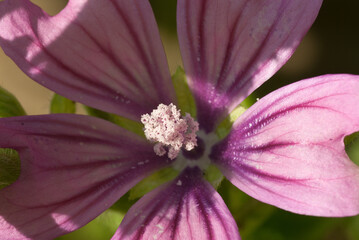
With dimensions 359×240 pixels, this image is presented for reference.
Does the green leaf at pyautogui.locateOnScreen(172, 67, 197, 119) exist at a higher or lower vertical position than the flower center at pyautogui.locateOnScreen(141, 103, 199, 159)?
higher

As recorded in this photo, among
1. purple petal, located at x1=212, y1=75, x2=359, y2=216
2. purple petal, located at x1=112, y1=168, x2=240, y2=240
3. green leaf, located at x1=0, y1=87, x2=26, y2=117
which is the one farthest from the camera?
green leaf, located at x1=0, y1=87, x2=26, y2=117

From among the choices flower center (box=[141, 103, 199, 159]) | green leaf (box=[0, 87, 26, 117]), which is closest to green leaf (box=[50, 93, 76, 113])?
green leaf (box=[0, 87, 26, 117])

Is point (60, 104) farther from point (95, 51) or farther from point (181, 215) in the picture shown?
point (181, 215)

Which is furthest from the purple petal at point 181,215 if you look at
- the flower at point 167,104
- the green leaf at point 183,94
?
the green leaf at point 183,94

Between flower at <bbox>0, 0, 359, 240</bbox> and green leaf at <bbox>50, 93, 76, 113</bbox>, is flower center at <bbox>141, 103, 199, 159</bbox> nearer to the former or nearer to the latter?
flower at <bbox>0, 0, 359, 240</bbox>

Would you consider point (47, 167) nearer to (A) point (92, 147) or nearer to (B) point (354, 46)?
(A) point (92, 147)

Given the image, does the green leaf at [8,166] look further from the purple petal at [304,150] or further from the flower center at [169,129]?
the purple petal at [304,150]
